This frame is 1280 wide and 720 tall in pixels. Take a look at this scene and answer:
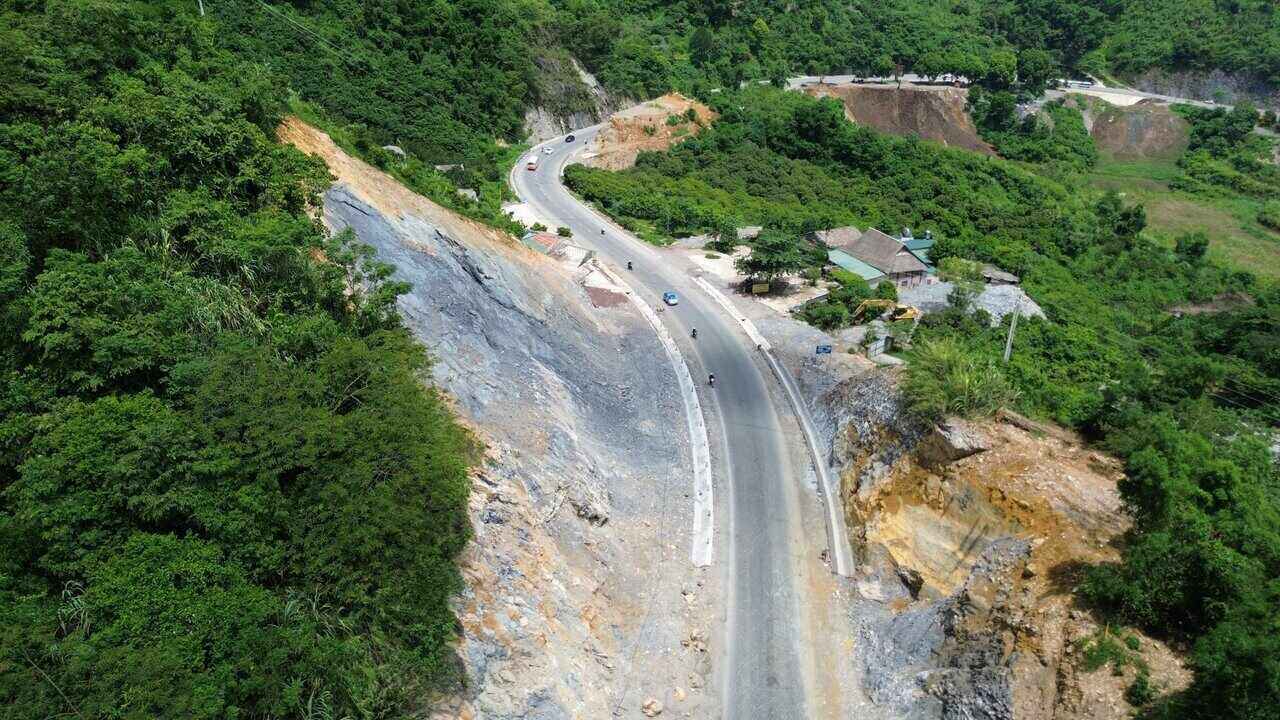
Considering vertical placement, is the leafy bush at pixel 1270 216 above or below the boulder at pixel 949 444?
above

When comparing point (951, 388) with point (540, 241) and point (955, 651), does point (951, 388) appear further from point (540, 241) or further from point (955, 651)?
point (540, 241)

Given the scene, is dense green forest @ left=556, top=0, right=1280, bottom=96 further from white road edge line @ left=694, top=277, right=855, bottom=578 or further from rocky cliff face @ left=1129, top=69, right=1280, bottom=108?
white road edge line @ left=694, top=277, right=855, bottom=578

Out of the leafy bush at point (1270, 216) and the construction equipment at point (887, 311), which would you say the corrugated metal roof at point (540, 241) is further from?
the leafy bush at point (1270, 216)

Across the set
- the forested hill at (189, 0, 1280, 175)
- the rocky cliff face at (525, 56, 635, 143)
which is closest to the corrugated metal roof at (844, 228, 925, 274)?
the forested hill at (189, 0, 1280, 175)

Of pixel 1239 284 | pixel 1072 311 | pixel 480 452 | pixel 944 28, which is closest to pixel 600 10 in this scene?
pixel 944 28

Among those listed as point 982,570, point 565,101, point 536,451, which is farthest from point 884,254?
point 565,101

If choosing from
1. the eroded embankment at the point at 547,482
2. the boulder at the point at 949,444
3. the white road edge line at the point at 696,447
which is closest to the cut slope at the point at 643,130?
the white road edge line at the point at 696,447
